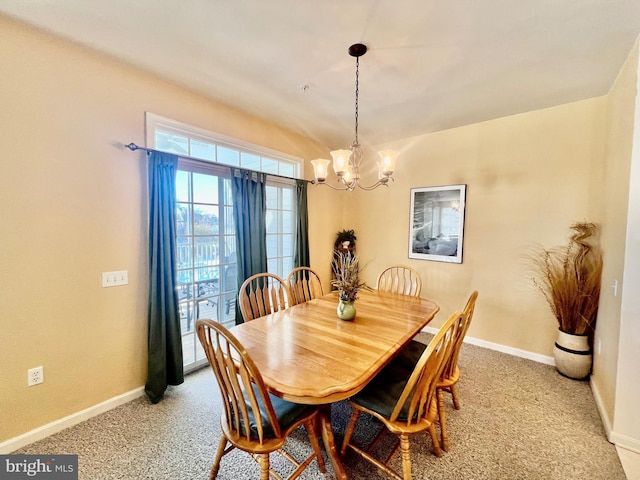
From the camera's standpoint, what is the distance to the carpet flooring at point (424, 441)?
162 centimetres

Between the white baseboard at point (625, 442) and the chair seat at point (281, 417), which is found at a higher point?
the chair seat at point (281, 417)

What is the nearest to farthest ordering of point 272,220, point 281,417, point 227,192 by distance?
1. point 281,417
2. point 227,192
3. point 272,220

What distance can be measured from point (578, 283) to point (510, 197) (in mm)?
1102

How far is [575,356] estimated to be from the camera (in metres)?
2.55

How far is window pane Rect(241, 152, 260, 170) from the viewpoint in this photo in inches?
122

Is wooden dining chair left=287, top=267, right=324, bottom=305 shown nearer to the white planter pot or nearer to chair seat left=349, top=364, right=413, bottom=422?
chair seat left=349, top=364, right=413, bottom=422

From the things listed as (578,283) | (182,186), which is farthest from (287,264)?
(578,283)

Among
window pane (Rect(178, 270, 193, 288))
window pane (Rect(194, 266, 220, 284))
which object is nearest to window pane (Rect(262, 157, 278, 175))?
window pane (Rect(194, 266, 220, 284))

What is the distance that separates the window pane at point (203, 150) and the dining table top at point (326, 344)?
1.77 m

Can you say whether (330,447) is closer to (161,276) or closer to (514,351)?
(161,276)

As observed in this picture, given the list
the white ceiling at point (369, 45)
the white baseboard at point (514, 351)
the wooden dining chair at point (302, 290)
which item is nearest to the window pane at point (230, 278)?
the wooden dining chair at point (302, 290)

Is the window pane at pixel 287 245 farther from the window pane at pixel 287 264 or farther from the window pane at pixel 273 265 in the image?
the window pane at pixel 273 265

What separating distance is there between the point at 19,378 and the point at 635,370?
4077mm

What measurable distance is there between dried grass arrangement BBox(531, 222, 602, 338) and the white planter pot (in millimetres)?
70
